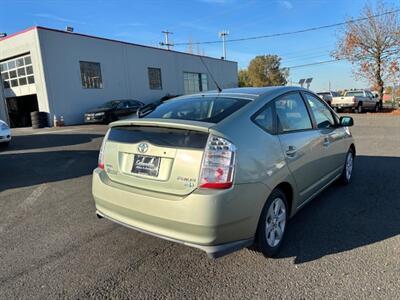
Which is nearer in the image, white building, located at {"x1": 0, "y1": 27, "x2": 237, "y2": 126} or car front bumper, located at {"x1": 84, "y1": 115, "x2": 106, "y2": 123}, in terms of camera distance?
car front bumper, located at {"x1": 84, "y1": 115, "x2": 106, "y2": 123}

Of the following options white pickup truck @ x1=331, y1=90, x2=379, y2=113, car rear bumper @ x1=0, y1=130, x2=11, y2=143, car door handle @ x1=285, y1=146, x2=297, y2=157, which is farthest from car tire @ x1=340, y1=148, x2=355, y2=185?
white pickup truck @ x1=331, y1=90, x2=379, y2=113

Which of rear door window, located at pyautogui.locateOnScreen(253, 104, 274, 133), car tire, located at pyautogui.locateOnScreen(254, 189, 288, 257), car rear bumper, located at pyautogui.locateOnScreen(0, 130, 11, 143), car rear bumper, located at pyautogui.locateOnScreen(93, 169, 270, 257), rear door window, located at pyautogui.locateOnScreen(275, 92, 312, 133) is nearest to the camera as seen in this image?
car rear bumper, located at pyautogui.locateOnScreen(93, 169, 270, 257)

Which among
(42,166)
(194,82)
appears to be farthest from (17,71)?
(42,166)

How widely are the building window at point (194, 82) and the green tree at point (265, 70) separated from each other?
27957 millimetres

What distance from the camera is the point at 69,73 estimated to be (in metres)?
20.3

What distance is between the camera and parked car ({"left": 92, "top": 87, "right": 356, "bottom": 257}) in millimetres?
2605

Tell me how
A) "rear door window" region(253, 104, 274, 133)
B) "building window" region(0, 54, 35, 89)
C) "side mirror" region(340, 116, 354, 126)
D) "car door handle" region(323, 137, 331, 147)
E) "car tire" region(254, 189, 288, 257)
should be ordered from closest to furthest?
"car tire" region(254, 189, 288, 257), "rear door window" region(253, 104, 274, 133), "car door handle" region(323, 137, 331, 147), "side mirror" region(340, 116, 354, 126), "building window" region(0, 54, 35, 89)

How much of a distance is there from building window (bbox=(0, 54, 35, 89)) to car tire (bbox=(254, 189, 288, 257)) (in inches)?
812

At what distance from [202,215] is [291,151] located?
4.33 feet

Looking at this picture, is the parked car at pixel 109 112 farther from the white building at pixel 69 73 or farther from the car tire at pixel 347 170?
the car tire at pixel 347 170

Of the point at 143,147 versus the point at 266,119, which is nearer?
the point at 143,147

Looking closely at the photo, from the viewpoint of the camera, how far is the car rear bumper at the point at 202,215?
2.56m

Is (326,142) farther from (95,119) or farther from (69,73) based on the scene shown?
(69,73)

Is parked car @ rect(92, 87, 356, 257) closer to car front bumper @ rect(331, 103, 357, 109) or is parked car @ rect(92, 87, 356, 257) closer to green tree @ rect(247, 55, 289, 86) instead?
car front bumper @ rect(331, 103, 357, 109)
